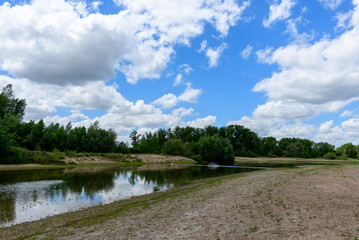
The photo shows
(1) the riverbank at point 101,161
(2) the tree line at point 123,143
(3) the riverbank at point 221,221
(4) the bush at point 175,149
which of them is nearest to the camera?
(3) the riverbank at point 221,221

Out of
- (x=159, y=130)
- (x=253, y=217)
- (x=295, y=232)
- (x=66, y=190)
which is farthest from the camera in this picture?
(x=159, y=130)

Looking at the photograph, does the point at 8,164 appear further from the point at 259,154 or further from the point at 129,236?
the point at 259,154

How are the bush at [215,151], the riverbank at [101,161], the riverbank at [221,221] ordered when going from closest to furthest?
the riverbank at [221,221]
the riverbank at [101,161]
the bush at [215,151]

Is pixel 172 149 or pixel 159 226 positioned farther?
pixel 172 149

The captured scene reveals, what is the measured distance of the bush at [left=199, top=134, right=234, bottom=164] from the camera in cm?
11088

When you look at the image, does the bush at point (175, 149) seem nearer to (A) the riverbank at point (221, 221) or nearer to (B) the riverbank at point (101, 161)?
(B) the riverbank at point (101, 161)

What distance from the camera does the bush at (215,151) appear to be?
110875mm

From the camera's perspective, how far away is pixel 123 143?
375ft

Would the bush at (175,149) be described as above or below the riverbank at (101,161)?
above

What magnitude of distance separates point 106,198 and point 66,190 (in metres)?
7.08

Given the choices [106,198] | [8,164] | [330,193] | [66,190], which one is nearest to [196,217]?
[330,193]

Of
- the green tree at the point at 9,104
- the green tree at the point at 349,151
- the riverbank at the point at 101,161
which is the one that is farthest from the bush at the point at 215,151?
the green tree at the point at 349,151

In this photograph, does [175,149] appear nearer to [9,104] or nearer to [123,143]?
[123,143]

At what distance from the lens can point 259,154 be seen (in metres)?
182
